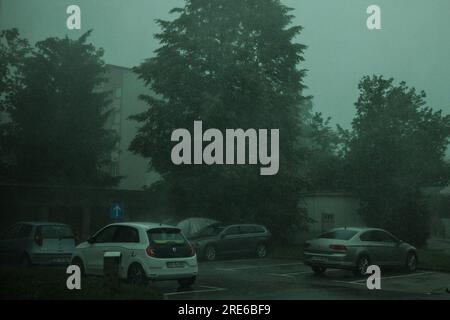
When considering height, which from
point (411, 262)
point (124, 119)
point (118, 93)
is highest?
point (118, 93)

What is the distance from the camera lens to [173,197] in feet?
92.9

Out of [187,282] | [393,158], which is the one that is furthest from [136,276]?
[393,158]

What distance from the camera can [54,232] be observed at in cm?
1733

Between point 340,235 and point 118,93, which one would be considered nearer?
point 340,235

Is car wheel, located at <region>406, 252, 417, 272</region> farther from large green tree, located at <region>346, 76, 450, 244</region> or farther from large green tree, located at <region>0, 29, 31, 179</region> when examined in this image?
large green tree, located at <region>0, 29, 31, 179</region>

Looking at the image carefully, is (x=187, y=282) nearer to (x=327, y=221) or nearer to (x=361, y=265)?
(x=361, y=265)

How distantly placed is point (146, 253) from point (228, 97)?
15507 millimetres

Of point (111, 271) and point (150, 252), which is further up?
point (150, 252)

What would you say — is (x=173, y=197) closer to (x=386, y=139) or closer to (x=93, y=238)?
(x=386, y=139)

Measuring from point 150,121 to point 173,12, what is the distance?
20.7 feet

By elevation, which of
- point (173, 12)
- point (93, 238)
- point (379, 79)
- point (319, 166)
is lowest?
point (93, 238)

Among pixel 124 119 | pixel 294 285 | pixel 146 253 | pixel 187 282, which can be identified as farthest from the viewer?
pixel 124 119

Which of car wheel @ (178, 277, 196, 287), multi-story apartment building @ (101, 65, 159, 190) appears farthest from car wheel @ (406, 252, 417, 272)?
multi-story apartment building @ (101, 65, 159, 190)
